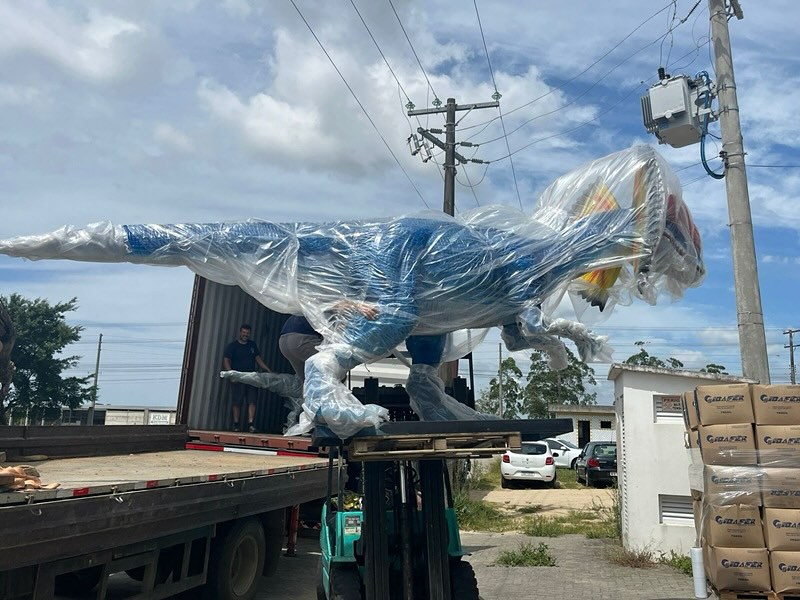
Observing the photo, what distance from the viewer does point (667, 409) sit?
1038cm

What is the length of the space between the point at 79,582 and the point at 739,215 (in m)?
7.04

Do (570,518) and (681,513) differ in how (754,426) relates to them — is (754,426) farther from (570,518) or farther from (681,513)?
(570,518)

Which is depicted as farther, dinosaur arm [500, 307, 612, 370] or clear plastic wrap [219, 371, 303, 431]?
clear plastic wrap [219, 371, 303, 431]

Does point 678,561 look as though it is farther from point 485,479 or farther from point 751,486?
point 485,479

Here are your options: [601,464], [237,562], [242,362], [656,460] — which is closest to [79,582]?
[237,562]

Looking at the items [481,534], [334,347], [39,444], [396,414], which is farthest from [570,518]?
[334,347]

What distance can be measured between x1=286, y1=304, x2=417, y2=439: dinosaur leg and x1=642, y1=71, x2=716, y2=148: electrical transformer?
5284 millimetres

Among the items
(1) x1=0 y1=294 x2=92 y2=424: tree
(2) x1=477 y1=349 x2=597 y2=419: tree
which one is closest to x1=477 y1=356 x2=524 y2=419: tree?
(2) x1=477 y1=349 x2=597 y2=419: tree

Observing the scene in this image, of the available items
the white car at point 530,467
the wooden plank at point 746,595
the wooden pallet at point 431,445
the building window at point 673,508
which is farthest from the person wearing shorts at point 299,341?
the white car at point 530,467

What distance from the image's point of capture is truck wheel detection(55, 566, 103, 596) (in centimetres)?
510

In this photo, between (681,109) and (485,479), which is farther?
(485,479)

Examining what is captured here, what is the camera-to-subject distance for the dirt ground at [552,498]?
16828 mm

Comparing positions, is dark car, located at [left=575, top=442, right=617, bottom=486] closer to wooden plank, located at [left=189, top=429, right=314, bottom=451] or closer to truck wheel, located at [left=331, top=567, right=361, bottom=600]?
wooden plank, located at [left=189, top=429, right=314, bottom=451]

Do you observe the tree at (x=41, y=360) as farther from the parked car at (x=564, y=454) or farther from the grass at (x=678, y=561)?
the grass at (x=678, y=561)
